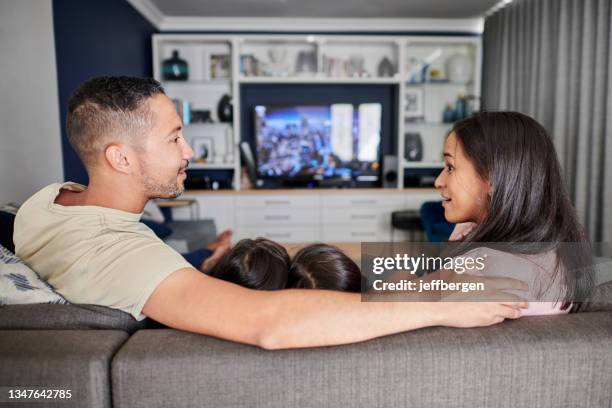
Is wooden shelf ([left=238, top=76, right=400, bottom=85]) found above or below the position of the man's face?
above

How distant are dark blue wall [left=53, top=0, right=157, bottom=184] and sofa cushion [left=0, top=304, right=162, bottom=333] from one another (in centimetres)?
231

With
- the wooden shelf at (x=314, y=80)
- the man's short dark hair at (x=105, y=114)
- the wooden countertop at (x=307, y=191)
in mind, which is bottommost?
the wooden countertop at (x=307, y=191)

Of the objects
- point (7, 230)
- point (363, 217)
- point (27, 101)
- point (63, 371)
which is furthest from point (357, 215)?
point (63, 371)

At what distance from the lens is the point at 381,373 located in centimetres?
73

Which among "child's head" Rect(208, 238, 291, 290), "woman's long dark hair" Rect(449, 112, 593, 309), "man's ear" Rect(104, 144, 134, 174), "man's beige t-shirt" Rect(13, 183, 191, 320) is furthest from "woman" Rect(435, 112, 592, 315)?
"man's ear" Rect(104, 144, 134, 174)

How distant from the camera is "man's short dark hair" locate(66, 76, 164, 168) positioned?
1116mm

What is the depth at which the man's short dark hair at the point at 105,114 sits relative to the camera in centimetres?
112

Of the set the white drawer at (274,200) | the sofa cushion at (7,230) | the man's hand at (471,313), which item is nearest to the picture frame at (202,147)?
the white drawer at (274,200)

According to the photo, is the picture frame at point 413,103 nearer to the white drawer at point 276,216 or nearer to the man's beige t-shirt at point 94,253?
the white drawer at point 276,216

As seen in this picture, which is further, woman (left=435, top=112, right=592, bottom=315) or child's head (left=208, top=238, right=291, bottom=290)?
child's head (left=208, top=238, right=291, bottom=290)

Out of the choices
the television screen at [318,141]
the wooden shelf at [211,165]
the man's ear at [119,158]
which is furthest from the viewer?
the television screen at [318,141]

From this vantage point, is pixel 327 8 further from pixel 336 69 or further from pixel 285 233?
pixel 285 233

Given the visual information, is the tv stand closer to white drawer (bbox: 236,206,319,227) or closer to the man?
white drawer (bbox: 236,206,319,227)
